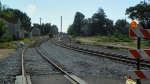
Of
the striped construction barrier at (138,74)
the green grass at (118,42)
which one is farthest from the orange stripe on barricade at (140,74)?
the green grass at (118,42)

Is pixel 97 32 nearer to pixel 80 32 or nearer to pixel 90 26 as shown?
pixel 90 26

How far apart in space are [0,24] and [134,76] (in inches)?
2539

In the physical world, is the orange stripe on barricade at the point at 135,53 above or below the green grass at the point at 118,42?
above

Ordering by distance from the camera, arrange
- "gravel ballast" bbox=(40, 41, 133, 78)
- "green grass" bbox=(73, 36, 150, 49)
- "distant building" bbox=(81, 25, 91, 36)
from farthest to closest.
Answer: "distant building" bbox=(81, 25, 91, 36)
"green grass" bbox=(73, 36, 150, 49)
"gravel ballast" bbox=(40, 41, 133, 78)

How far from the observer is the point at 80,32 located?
176 metres

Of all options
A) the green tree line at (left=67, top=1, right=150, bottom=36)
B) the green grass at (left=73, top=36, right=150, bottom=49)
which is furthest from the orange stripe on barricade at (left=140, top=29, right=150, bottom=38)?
the green tree line at (left=67, top=1, right=150, bottom=36)

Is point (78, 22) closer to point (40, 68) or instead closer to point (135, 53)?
point (40, 68)

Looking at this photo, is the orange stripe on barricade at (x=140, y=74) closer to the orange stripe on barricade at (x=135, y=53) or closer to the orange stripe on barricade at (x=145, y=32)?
the orange stripe on barricade at (x=135, y=53)

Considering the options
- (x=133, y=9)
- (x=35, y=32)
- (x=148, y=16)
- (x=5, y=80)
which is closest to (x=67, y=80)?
(x=5, y=80)

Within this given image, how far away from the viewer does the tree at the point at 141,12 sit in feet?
370

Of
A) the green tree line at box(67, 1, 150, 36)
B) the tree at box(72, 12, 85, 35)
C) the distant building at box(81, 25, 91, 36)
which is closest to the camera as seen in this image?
the green tree line at box(67, 1, 150, 36)

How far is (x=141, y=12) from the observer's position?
394ft

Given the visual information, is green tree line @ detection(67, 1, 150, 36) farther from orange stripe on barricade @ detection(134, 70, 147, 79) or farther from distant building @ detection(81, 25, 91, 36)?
orange stripe on barricade @ detection(134, 70, 147, 79)

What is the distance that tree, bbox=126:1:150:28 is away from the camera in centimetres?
11275
